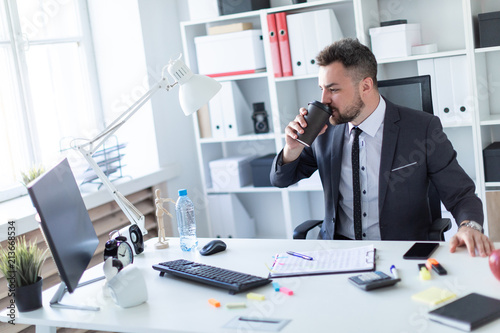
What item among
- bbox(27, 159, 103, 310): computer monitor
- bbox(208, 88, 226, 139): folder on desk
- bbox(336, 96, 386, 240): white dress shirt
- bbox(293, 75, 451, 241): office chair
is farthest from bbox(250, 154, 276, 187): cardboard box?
bbox(27, 159, 103, 310): computer monitor

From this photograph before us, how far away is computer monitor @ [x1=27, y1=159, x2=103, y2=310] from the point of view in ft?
5.08

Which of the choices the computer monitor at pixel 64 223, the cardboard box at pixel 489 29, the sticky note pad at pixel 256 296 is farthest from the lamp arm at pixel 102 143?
the cardboard box at pixel 489 29

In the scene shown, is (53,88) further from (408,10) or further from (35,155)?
(408,10)

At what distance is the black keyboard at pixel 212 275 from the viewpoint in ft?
5.49

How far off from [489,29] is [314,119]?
1.43 metres

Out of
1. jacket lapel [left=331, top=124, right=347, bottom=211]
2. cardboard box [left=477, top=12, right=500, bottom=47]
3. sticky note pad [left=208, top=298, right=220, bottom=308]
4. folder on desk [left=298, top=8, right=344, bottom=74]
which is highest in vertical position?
folder on desk [left=298, top=8, right=344, bottom=74]

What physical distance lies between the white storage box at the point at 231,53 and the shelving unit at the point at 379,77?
6 cm

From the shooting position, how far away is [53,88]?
3520 mm

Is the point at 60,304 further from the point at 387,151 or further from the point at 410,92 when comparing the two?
the point at 410,92

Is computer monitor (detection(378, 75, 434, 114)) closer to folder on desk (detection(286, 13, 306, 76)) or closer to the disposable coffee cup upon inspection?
the disposable coffee cup

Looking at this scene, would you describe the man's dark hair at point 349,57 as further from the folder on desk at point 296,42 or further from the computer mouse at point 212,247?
the folder on desk at point 296,42

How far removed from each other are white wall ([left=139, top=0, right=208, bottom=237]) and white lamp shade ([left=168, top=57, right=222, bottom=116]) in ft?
5.43

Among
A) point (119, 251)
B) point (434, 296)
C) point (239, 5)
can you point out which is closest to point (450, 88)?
point (239, 5)

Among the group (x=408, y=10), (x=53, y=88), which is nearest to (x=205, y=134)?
(x=53, y=88)
